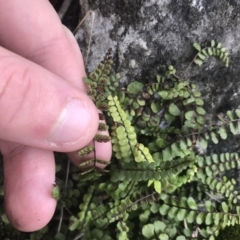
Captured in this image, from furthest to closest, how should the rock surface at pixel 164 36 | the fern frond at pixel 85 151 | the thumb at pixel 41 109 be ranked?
the rock surface at pixel 164 36, the fern frond at pixel 85 151, the thumb at pixel 41 109

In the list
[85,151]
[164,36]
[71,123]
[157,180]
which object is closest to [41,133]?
[71,123]

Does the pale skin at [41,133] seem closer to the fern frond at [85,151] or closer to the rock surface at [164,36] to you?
the fern frond at [85,151]

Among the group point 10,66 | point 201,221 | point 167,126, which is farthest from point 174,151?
point 10,66

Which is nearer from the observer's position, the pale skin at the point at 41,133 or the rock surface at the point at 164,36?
the pale skin at the point at 41,133

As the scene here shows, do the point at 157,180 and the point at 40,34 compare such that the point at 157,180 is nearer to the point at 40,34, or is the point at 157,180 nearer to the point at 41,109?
the point at 41,109

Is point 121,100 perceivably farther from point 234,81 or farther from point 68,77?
point 234,81

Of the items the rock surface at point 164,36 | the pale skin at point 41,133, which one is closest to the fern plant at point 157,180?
the rock surface at point 164,36

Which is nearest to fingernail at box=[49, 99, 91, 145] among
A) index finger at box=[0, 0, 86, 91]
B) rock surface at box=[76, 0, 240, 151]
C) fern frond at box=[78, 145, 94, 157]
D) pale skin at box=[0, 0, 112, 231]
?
pale skin at box=[0, 0, 112, 231]
